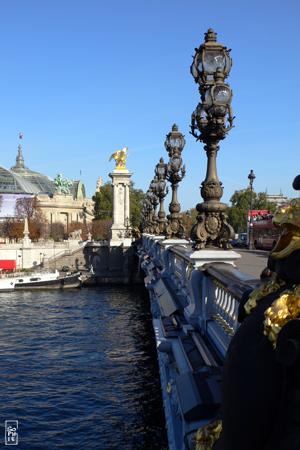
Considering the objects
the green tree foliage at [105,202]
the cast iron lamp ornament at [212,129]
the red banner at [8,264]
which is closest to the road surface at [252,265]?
the cast iron lamp ornament at [212,129]

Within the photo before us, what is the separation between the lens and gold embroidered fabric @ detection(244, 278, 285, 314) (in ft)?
8.45

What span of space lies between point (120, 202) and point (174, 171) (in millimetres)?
57968

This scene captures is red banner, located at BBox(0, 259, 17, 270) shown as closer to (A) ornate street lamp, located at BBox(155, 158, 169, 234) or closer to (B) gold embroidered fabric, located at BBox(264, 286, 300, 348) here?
(A) ornate street lamp, located at BBox(155, 158, 169, 234)

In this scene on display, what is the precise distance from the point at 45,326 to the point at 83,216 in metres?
118

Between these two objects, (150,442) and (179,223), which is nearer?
(150,442)

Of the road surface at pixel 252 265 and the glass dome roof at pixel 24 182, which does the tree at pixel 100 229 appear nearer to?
the glass dome roof at pixel 24 182

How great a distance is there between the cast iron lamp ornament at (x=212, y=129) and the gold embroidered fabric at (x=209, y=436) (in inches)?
211

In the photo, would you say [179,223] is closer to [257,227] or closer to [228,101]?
[228,101]

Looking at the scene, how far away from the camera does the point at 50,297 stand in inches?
1897

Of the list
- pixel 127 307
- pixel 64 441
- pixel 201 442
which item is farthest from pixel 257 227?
pixel 201 442

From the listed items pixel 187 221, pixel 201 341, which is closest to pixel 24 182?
pixel 187 221

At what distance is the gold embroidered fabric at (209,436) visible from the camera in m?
2.94

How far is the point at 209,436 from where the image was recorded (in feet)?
→ 9.77

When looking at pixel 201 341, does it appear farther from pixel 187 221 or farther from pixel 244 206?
pixel 244 206
